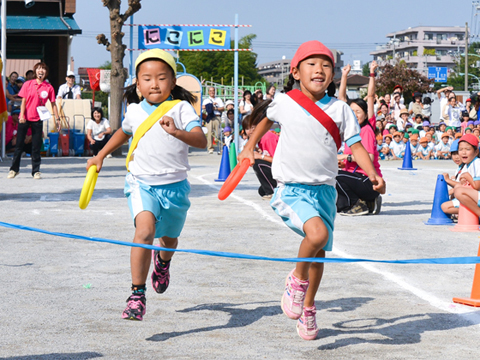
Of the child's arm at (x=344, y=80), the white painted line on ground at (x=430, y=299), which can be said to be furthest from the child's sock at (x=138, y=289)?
the child's arm at (x=344, y=80)

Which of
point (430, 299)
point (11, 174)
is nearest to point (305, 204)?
point (430, 299)

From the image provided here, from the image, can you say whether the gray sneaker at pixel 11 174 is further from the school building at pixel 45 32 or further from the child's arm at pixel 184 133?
the school building at pixel 45 32

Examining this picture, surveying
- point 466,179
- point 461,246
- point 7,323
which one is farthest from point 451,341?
point 466,179

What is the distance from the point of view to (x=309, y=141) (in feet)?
14.7

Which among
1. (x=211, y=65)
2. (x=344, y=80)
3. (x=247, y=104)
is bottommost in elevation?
(x=247, y=104)

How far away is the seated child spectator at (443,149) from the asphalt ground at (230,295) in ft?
48.0

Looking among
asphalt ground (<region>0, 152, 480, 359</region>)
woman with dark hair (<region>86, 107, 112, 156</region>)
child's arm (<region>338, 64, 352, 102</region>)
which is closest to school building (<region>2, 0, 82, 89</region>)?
woman with dark hair (<region>86, 107, 112, 156</region>)

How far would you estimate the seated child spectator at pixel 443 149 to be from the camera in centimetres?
2394

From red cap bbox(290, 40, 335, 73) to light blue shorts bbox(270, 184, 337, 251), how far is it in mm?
774

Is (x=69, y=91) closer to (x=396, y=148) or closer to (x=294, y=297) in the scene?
(x=396, y=148)

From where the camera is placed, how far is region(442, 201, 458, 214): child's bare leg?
371 inches

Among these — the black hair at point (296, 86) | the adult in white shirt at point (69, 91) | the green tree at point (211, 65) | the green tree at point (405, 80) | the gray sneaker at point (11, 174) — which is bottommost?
the gray sneaker at point (11, 174)

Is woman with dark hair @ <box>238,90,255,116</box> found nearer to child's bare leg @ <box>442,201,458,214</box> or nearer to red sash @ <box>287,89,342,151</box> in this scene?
child's bare leg @ <box>442,201,458,214</box>

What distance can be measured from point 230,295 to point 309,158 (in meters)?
1.46
